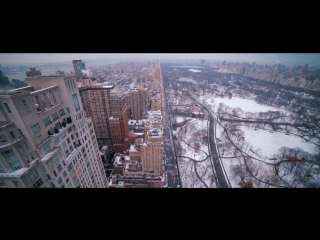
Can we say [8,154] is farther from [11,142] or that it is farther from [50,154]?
[50,154]

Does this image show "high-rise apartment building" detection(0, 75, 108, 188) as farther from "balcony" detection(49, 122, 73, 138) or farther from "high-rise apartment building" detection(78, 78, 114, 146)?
"high-rise apartment building" detection(78, 78, 114, 146)

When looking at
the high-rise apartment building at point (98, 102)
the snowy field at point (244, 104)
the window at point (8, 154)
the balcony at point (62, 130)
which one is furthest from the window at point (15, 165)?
the snowy field at point (244, 104)

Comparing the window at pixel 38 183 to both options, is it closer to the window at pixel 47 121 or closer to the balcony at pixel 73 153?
the balcony at pixel 73 153

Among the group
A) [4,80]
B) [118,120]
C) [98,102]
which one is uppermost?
[4,80]

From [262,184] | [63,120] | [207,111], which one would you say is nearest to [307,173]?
[262,184]

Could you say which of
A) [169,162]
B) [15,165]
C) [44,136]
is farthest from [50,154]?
[169,162]
